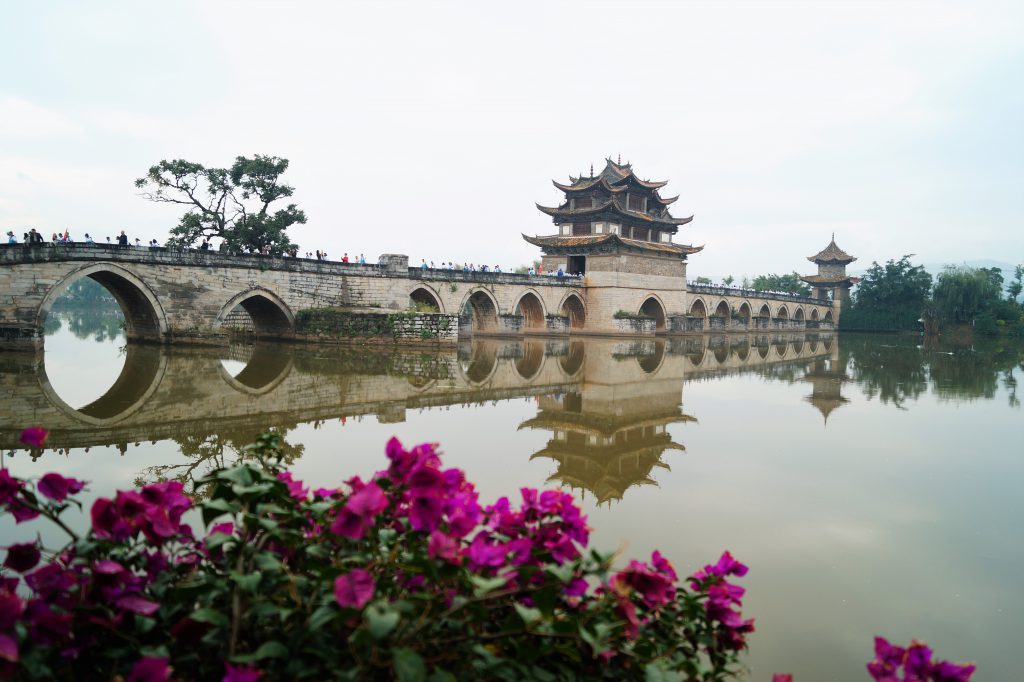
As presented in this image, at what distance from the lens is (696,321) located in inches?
1569

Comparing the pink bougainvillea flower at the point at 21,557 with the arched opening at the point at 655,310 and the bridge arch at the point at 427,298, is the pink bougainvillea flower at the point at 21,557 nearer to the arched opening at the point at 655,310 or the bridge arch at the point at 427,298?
the bridge arch at the point at 427,298

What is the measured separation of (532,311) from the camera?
34656 mm

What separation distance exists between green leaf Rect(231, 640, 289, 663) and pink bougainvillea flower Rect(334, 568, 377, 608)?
0.75ft

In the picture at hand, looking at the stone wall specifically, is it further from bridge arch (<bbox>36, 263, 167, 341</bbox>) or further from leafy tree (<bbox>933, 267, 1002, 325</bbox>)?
leafy tree (<bbox>933, 267, 1002, 325</bbox>)

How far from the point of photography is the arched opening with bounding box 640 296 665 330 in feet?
127

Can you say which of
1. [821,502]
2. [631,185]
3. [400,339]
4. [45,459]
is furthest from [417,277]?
[821,502]

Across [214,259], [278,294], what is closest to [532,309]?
[278,294]

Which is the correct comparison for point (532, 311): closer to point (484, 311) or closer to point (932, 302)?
point (484, 311)

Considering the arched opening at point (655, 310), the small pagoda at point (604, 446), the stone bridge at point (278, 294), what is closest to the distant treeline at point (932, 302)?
the stone bridge at point (278, 294)

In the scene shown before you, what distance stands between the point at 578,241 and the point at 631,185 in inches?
255

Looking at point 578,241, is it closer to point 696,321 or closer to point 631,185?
point 631,185

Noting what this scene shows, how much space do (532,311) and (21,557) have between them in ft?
108

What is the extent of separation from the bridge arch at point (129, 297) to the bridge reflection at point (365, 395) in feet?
4.53

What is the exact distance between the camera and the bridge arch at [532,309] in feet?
110
